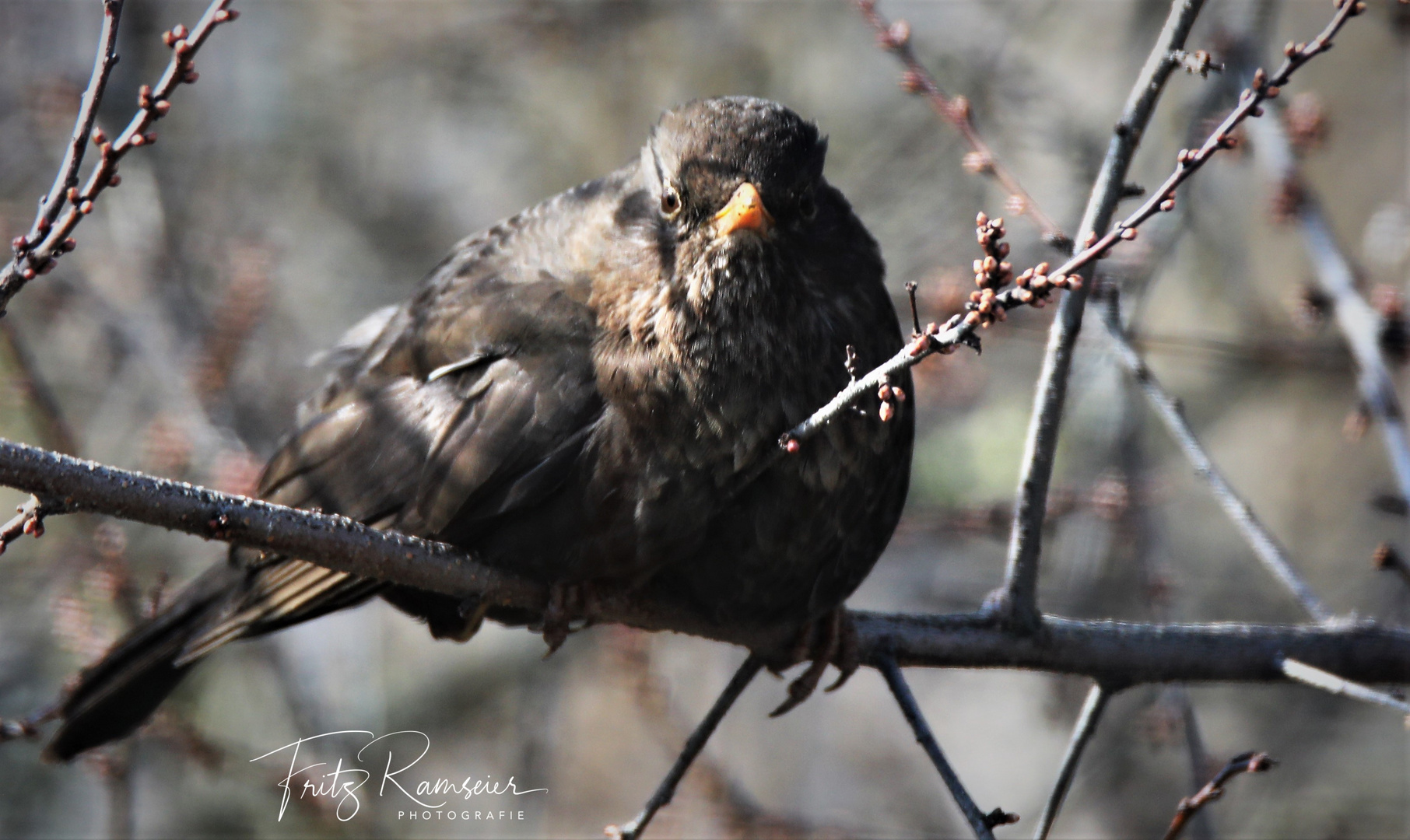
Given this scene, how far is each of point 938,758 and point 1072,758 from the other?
36 cm

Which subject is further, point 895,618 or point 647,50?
point 647,50

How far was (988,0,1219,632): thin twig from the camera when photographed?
252cm

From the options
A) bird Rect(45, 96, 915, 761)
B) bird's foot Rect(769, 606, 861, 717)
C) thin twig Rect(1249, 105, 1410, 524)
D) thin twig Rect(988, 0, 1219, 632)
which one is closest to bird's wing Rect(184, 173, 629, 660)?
bird Rect(45, 96, 915, 761)

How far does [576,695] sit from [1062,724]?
3304 mm

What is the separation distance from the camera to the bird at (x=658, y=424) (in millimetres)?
3150

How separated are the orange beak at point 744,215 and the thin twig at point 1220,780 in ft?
5.05

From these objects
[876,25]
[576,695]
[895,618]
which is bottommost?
[895,618]

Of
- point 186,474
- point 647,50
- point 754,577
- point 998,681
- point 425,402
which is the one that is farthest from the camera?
point 647,50

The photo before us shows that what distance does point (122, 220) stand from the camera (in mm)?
6078

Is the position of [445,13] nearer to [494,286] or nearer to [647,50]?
[647,50]

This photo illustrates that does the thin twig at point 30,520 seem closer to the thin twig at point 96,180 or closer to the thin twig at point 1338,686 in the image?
the thin twig at point 96,180

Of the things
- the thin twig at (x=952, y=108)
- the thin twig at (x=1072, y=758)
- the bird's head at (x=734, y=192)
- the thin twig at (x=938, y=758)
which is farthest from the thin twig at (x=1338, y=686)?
the bird's head at (x=734, y=192)

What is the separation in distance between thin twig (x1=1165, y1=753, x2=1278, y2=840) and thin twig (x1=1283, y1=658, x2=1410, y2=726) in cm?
30

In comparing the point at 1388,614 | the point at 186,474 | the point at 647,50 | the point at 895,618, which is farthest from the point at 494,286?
the point at 647,50
